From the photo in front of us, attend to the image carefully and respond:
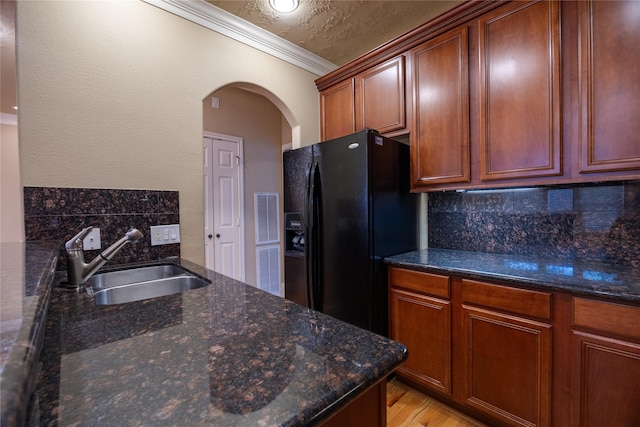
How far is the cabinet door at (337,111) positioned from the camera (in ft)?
8.09

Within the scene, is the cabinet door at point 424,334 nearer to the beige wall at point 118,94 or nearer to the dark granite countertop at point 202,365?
the dark granite countertop at point 202,365

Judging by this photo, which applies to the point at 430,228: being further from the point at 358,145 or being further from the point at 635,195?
the point at 635,195

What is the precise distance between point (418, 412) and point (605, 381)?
93 cm

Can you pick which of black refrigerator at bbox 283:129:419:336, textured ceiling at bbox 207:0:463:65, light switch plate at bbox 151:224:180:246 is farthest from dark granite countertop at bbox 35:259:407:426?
textured ceiling at bbox 207:0:463:65

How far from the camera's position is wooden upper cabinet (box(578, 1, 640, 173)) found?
130 cm

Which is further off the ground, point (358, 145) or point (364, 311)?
point (358, 145)

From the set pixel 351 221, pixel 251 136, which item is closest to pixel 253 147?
pixel 251 136

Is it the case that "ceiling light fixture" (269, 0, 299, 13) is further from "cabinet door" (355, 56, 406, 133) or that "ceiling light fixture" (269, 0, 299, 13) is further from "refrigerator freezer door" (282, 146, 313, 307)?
"refrigerator freezer door" (282, 146, 313, 307)

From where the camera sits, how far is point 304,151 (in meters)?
2.27

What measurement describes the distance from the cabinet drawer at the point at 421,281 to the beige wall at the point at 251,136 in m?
2.27

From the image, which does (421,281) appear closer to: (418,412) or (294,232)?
(418,412)

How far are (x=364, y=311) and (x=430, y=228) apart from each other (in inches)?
35.3

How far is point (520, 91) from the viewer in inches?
63.0

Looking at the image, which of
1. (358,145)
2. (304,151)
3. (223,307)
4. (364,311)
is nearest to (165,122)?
(304,151)
